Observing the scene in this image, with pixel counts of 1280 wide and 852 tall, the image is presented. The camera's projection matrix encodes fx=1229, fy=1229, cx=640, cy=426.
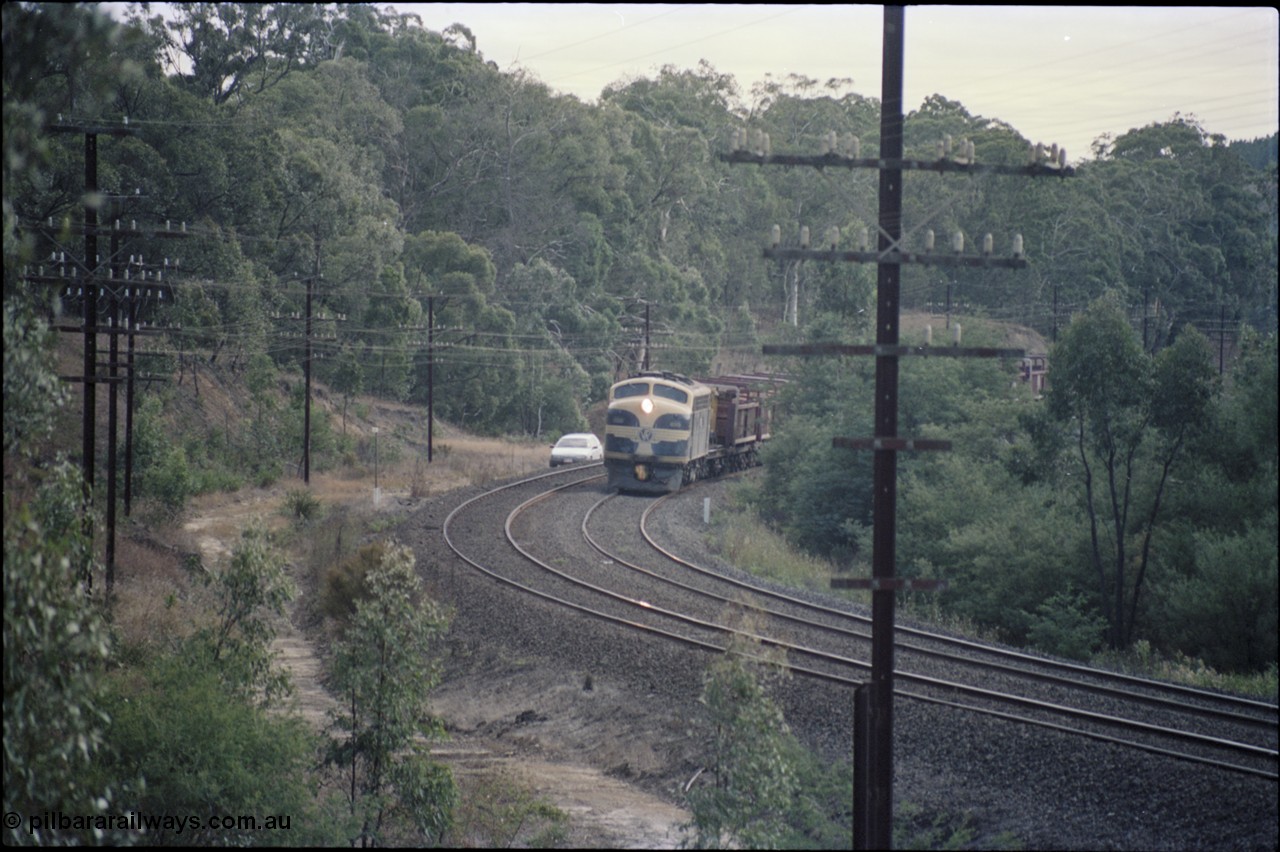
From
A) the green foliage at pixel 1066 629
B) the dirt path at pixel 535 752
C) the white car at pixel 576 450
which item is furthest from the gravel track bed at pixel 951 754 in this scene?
the white car at pixel 576 450

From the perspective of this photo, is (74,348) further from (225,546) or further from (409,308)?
(225,546)

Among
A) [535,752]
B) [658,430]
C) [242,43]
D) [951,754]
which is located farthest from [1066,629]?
[242,43]

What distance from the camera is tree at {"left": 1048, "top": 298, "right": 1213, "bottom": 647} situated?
74.7ft

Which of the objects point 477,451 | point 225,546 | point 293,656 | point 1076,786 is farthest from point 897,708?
point 477,451

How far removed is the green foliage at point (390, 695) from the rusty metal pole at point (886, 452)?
504 centimetres

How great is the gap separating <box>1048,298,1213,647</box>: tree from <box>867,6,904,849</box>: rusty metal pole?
14541 millimetres

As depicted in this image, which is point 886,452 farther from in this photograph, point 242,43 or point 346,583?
point 242,43

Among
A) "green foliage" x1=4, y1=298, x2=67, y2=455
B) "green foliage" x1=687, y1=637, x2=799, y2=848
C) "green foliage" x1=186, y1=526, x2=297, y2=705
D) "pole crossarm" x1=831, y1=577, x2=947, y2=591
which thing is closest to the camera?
"green foliage" x1=4, y1=298, x2=67, y2=455

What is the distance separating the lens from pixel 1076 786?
11.7 meters

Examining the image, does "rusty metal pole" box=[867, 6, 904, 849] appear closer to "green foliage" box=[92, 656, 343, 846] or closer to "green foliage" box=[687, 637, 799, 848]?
"green foliage" box=[687, 637, 799, 848]

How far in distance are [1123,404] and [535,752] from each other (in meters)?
13.6

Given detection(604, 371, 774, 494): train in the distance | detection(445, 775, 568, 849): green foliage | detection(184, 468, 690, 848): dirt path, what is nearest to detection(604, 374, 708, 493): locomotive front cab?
detection(604, 371, 774, 494): train in the distance

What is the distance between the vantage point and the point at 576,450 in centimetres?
4303

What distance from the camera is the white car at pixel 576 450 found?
4222 cm
